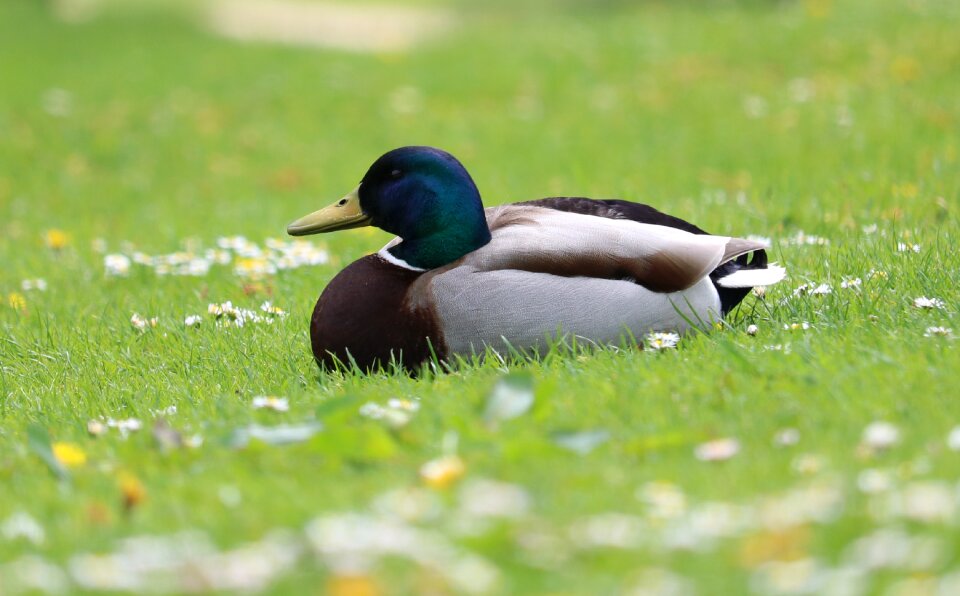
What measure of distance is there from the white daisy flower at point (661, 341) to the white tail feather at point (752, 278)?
330 millimetres

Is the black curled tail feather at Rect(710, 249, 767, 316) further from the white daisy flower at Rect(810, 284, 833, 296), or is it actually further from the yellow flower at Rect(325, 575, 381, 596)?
the yellow flower at Rect(325, 575, 381, 596)

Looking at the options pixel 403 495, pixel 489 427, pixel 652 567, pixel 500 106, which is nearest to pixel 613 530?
pixel 652 567

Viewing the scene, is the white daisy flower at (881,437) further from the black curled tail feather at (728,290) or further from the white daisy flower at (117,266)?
the white daisy flower at (117,266)

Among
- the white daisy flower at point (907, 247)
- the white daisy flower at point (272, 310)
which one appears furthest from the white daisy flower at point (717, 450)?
the white daisy flower at point (272, 310)

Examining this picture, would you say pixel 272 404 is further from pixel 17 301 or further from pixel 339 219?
pixel 17 301

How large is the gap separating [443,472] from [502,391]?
1.85ft

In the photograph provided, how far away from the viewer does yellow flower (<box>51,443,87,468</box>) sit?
324cm

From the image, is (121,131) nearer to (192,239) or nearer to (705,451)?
(192,239)

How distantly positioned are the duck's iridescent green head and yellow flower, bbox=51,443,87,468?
1.43 m

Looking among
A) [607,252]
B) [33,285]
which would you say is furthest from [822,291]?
[33,285]

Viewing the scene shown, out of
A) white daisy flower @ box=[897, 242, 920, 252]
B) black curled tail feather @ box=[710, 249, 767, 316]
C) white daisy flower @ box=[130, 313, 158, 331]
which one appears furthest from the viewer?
white daisy flower @ box=[130, 313, 158, 331]

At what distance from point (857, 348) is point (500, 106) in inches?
309

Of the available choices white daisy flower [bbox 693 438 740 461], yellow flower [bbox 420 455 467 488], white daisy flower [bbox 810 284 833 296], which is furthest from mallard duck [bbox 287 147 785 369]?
yellow flower [bbox 420 455 467 488]

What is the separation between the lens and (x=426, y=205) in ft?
14.2
